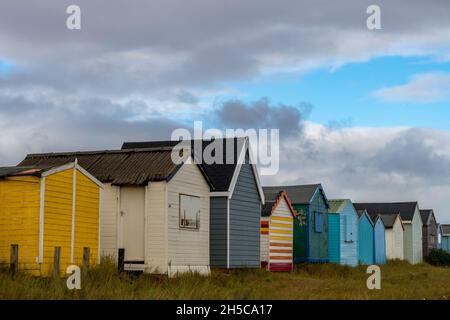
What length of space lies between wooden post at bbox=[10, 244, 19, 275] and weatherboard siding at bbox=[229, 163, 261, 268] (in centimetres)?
1019

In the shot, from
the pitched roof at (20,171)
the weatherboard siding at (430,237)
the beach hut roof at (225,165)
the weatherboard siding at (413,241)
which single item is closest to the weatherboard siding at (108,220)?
the beach hut roof at (225,165)

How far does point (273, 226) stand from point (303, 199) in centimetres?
419

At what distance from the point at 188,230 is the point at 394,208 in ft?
133

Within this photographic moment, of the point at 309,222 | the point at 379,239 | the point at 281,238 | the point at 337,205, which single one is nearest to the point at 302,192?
the point at 309,222

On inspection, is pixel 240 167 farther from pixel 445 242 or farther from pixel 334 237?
pixel 445 242

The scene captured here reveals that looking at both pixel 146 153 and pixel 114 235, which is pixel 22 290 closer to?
pixel 114 235

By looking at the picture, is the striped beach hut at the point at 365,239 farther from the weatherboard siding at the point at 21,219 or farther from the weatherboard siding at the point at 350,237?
the weatherboard siding at the point at 21,219

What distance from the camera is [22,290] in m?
16.0

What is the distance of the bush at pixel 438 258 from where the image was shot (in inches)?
2459

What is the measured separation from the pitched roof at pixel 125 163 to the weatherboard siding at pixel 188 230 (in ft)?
1.94

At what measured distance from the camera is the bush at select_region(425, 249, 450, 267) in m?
62.5

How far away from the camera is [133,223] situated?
25125 millimetres
